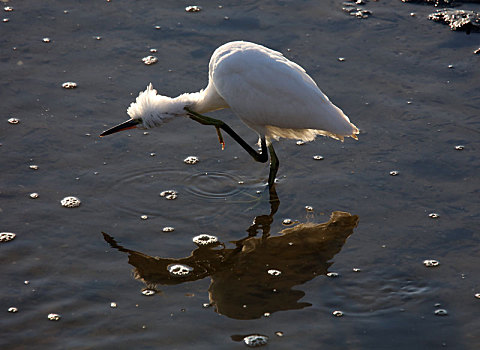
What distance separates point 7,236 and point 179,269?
1.19 metres

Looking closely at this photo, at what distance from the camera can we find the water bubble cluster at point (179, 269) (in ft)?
15.1

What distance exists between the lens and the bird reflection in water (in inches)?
171

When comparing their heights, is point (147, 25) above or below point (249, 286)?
above

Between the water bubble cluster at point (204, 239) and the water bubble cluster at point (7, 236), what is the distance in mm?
1206

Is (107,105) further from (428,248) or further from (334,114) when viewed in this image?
(428,248)

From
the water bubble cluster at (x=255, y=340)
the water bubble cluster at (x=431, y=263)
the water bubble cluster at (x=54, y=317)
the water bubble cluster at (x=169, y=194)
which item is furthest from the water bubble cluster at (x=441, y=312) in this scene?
the water bubble cluster at (x=54, y=317)

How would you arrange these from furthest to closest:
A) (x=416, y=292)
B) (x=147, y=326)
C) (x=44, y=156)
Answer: (x=44, y=156) → (x=416, y=292) → (x=147, y=326)

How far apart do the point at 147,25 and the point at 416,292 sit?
442 cm

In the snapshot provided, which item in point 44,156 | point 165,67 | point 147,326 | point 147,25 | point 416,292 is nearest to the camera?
point 147,326

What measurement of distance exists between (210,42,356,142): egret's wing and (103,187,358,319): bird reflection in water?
702mm

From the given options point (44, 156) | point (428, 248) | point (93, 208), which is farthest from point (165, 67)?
point (428, 248)

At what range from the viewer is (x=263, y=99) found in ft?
17.4

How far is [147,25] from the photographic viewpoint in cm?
757

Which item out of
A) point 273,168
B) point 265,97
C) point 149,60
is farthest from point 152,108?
point 149,60
